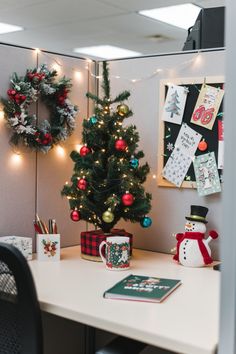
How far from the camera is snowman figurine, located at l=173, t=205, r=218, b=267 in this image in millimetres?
1631

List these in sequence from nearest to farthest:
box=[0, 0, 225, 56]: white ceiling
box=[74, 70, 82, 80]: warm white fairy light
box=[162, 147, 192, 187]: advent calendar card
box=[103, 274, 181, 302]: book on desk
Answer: box=[103, 274, 181, 302]: book on desk < box=[162, 147, 192, 187]: advent calendar card < box=[74, 70, 82, 80]: warm white fairy light < box=[0, 0, 225, 56]: white ceiling

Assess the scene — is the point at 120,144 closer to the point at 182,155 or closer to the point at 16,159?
the point at 182,155

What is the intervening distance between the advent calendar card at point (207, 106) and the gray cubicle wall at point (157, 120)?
0.19 ft

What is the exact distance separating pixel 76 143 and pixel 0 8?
3079 millimetres

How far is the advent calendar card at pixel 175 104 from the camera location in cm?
177

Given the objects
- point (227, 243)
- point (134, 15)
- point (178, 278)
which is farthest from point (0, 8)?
point (227, 243)

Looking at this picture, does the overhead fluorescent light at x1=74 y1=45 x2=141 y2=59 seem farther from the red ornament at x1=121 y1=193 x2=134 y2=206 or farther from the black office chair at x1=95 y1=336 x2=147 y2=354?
the black office chair at x1=95 y1=336 x2=147 y2=354

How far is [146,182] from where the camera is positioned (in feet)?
6.18

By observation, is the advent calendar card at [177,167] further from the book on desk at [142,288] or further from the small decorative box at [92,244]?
the book on desk at [142,288]

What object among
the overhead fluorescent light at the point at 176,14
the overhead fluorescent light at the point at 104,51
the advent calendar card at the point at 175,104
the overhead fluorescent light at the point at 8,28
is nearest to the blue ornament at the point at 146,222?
the advent calendar card at the point at 175,104

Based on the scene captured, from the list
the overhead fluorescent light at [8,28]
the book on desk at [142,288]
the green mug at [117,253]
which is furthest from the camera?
the overhead fluorescent light at [8,28]

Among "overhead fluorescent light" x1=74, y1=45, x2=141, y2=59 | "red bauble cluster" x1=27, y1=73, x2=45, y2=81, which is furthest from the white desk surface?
"overhead fluorescent light" x1=74, y1=45, x2=141, y2=59

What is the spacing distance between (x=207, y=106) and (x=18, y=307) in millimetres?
930

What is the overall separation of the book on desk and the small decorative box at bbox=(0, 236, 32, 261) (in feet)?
1.22
